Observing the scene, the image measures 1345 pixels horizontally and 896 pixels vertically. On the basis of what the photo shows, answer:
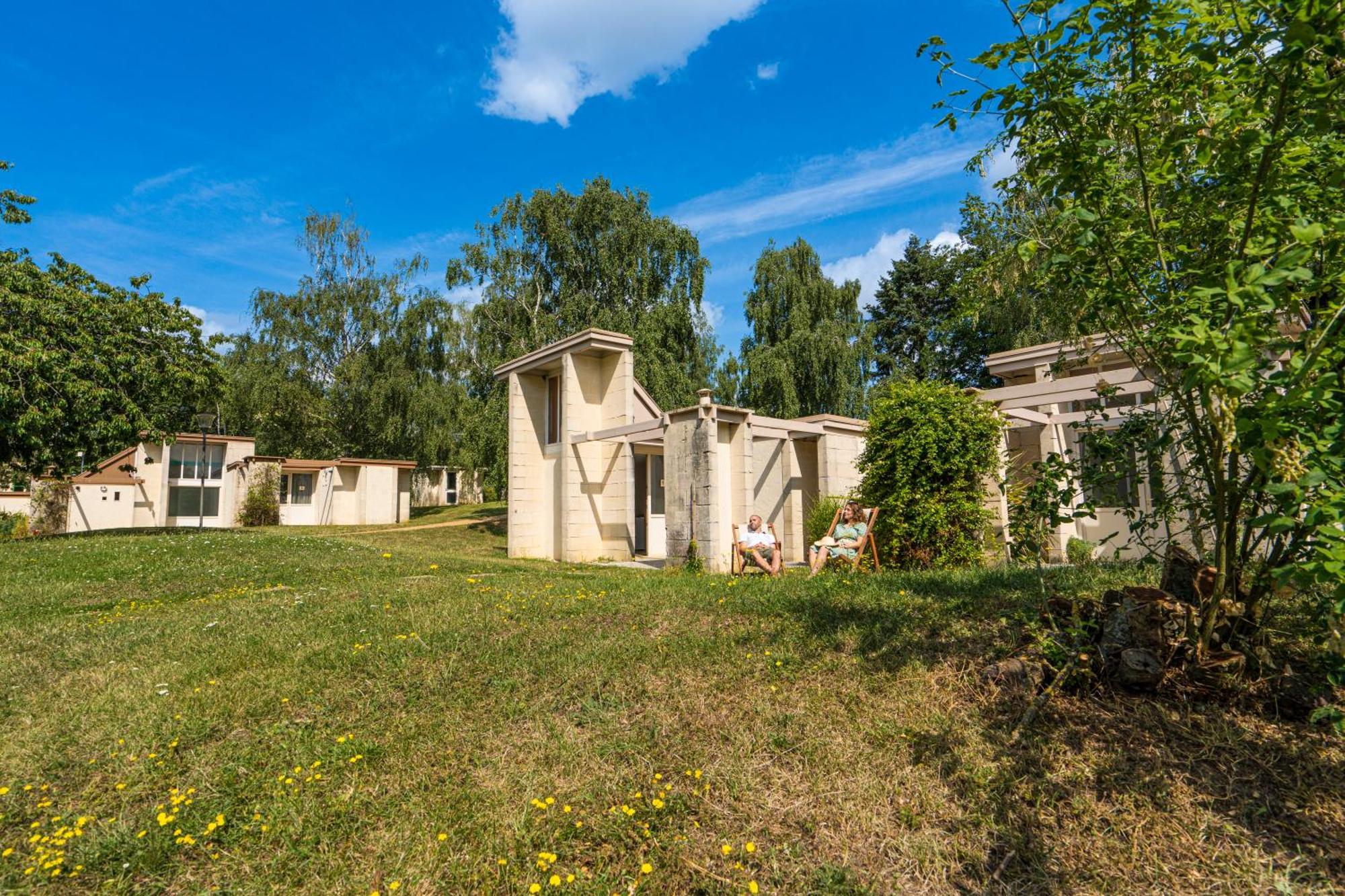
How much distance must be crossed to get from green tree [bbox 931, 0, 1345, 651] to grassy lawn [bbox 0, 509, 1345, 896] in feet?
3.51

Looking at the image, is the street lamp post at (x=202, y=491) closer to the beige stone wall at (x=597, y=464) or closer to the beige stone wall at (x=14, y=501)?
the beige stone wall at (x=14, y=501)

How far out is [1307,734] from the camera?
303 cm

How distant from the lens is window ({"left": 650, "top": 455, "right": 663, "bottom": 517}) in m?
16.8

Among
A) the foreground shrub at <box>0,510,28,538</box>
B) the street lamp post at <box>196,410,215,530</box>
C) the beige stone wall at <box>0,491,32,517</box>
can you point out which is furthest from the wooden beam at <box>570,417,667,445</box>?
the beige stone wall at <box>0,491,32,517</box>

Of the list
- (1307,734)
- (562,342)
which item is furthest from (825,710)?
(562,342)

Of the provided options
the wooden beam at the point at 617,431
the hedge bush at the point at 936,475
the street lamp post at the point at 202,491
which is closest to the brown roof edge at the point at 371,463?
the street lamp post at the point at 202,491

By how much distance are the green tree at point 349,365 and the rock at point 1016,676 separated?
2671 cm

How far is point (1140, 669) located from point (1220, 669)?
0.32m

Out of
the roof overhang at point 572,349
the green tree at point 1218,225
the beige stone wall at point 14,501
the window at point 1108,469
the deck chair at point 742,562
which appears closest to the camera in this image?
the green tree at point 1218,225

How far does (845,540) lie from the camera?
8891 millimetres

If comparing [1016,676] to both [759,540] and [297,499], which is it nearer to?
[759,540]

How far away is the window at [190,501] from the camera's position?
85.0 feet

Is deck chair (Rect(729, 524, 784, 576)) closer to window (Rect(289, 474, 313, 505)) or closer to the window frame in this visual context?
the window frame

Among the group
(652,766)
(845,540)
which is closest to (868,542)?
(845,540)
